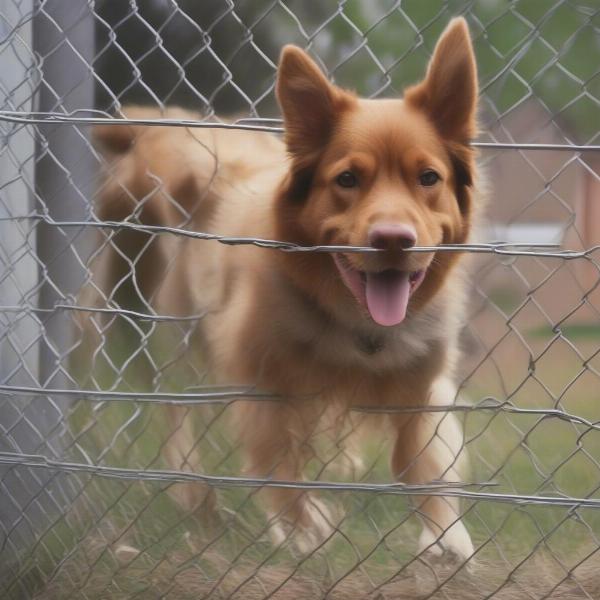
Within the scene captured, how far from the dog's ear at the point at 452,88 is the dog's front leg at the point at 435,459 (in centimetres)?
79

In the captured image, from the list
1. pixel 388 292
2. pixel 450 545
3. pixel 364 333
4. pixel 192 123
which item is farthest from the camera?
pixel 364 333

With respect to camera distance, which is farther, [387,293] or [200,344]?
[200,344]

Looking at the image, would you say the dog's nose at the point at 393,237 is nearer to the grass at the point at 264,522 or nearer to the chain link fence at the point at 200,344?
the chain link fence at the point at 200,344

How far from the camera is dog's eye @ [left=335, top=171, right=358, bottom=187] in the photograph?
300 cm

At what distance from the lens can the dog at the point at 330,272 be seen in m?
2.91

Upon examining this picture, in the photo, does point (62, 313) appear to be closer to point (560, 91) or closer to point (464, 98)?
point (464, 98)

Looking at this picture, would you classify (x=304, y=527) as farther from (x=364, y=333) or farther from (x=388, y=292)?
(x=388, y=292)

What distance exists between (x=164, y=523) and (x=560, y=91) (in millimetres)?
1731

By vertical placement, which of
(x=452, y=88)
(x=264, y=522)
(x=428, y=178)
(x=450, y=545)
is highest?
(x=452, y=88)

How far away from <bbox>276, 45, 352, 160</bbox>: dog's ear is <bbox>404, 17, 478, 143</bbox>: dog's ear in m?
0.24

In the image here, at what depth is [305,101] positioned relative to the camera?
9.78 ft

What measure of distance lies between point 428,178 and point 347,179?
233 mm

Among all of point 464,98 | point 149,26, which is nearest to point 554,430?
point 464,98

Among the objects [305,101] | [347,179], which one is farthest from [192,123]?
[347,179]
